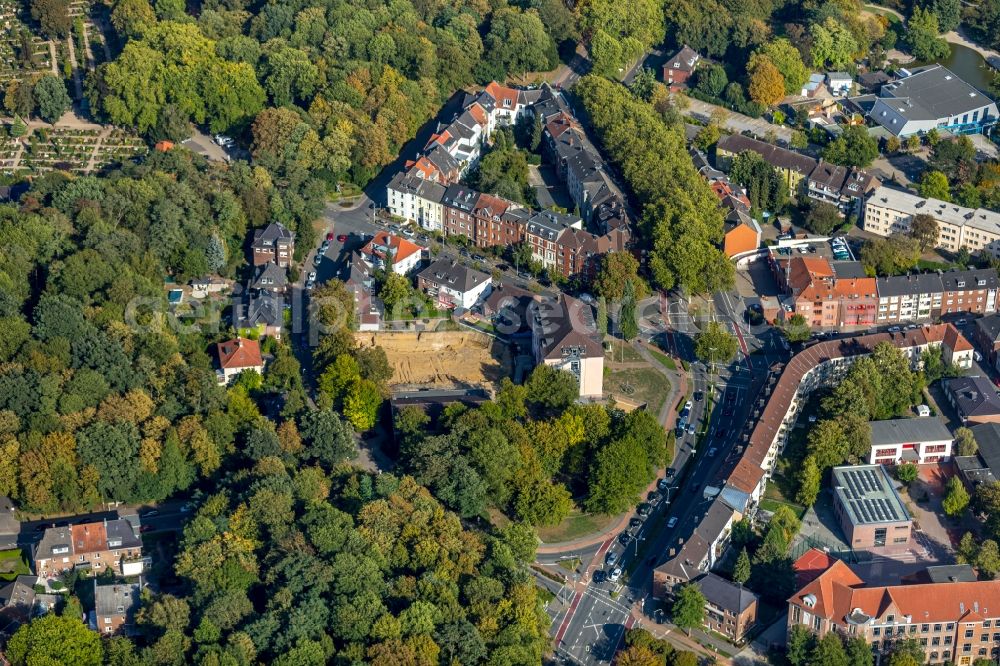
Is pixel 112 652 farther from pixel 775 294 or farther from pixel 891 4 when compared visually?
pixel 891 4

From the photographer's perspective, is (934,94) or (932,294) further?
(934,94)

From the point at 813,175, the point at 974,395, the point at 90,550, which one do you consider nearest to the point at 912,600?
the point at 974,395

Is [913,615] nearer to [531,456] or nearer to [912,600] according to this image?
[912,600]

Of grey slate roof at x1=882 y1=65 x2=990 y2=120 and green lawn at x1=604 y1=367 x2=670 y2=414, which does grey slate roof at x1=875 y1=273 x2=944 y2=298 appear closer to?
green lawn at x1=604 y1=367 x2=670 y2=414

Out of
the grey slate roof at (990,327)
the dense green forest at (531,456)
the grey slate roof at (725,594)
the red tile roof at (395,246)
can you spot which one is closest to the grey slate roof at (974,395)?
the grey slate roof at (990,327)

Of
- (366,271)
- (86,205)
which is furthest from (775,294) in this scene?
(86,205)

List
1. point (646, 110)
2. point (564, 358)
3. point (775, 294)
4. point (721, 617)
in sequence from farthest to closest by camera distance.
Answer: point (646, 110) → point (775, 294) → point (564, 358) → point (721, 617)

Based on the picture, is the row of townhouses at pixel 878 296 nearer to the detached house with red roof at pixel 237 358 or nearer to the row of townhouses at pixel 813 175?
the row of townhouses at pixel 813 175
